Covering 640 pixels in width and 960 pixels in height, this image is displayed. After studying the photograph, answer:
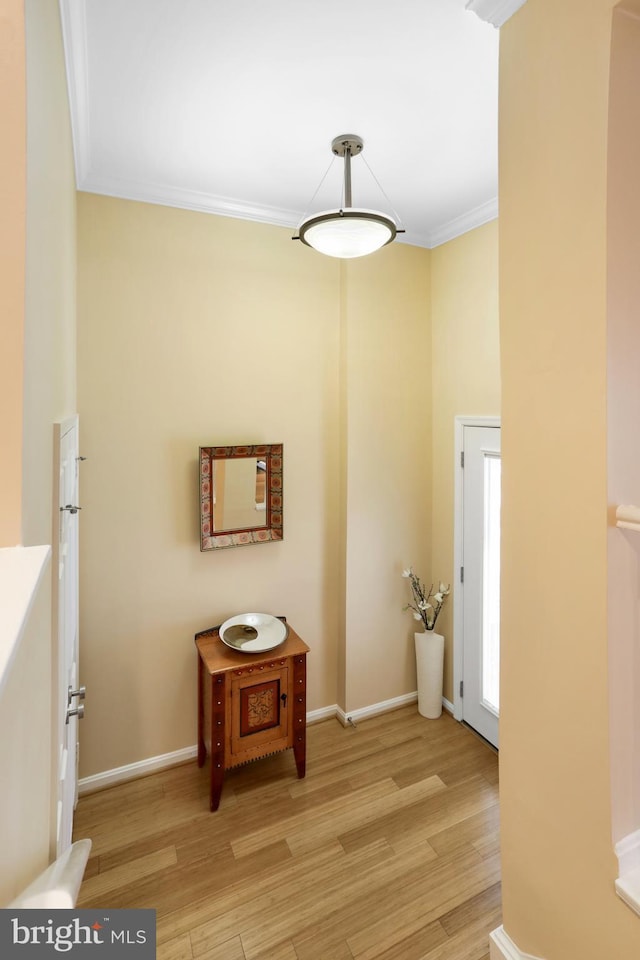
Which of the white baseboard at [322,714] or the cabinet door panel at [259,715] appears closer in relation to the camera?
the cabinet door panel at [259,715]

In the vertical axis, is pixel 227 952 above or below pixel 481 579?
below

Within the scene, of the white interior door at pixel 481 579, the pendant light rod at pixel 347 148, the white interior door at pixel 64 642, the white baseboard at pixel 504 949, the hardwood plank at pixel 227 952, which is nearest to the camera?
the white interior door at pixel 64 642

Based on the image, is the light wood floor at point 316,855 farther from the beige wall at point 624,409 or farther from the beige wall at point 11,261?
the beige wall at point 11,261

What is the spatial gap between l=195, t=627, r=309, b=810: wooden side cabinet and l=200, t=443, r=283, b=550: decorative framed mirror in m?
0.55

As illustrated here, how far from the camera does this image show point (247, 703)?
233 centimetres

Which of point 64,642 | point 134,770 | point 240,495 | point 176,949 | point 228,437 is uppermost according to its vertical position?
point 228,437

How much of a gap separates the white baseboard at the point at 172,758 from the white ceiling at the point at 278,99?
2.86 metres

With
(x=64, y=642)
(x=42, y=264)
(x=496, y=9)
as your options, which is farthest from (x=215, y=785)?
(x=496, y=9)

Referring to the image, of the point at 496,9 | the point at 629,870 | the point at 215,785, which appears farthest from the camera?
the point at 215,785

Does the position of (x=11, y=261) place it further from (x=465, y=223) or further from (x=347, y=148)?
(x=465, y=223)

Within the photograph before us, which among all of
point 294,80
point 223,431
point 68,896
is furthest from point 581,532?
point 223,431

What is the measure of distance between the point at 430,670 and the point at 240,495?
161cm

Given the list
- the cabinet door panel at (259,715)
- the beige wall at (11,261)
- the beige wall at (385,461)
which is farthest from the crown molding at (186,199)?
the cabinet door panel at (259,715)

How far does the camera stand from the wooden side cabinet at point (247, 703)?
226 centimetres
